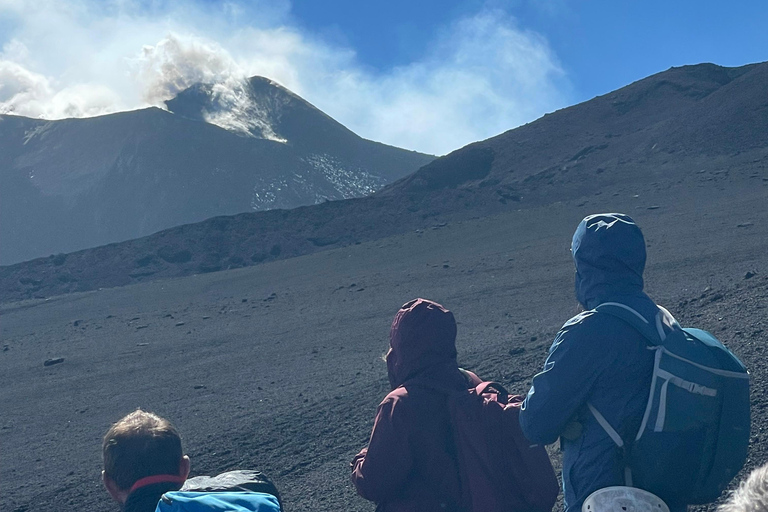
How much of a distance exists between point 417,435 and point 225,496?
735mm

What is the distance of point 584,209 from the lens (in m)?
23.2

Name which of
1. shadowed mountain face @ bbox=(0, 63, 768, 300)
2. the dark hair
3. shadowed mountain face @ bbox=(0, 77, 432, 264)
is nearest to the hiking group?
the dark hair

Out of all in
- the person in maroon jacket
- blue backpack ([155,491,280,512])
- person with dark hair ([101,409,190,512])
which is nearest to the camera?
blue backpack ([155,491,280,512])

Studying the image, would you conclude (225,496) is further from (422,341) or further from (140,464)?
(422,341)

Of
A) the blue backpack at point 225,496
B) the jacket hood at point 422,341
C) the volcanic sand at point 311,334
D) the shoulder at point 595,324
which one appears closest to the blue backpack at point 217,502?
the blue backpack at point 225,496

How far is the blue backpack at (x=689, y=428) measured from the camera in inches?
93.9

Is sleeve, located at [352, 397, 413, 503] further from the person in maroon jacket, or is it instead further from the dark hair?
the dark hair

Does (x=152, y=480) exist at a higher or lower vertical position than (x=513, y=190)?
lower

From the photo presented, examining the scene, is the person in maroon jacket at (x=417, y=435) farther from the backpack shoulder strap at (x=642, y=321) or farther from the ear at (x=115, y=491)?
the ear at (x=115, y=491)

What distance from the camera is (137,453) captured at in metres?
2.26

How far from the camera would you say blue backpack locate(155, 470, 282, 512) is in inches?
84.7

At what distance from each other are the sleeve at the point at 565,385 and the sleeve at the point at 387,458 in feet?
1.53

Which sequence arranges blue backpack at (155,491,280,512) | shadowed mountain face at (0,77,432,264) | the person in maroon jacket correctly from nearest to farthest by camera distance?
blue backpack at (155,491,280,512), the person in maroon jacket, shadowed mountain face at (0,77,432,264)

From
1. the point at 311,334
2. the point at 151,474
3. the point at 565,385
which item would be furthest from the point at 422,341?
the point at 311,334
